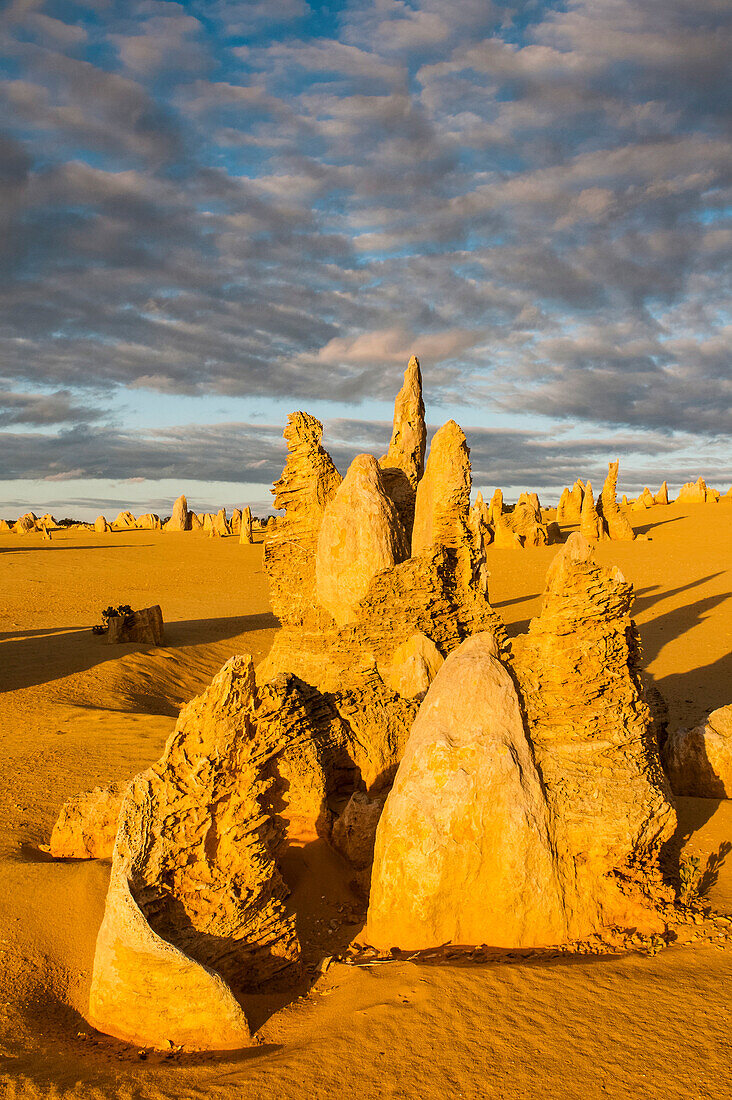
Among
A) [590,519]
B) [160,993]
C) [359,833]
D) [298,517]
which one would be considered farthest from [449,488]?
[590,519]

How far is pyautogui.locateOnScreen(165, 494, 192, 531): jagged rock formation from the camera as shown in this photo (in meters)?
53.4

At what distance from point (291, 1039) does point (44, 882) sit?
2994 mm

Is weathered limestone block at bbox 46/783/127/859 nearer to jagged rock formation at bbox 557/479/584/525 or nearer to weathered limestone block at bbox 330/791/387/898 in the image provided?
weathered limestone block at bbox 330/791/387/898

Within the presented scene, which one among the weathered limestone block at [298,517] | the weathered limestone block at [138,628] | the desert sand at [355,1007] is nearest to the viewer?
the desert sand at [355,1007]

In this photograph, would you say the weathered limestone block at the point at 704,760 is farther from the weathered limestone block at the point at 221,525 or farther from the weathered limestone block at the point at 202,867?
the weathered limestone block at the point at 221,525

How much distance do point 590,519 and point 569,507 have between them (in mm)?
10304

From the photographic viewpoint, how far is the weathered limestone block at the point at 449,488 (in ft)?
36.0

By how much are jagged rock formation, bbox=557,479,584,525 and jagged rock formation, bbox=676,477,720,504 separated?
1374cm

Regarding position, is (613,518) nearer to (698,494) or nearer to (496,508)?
(496,508)

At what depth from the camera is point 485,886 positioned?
4.86 meters

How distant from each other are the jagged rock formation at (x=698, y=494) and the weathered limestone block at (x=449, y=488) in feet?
155

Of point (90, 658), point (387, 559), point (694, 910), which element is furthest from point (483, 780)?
point (90, 658)

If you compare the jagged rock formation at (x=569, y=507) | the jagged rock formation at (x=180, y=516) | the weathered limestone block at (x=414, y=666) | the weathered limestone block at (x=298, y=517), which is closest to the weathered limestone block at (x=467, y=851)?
the weathered limestone block at (x=414, y=666)

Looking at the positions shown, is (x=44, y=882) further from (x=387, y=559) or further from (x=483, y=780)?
(x=387, y=559)
